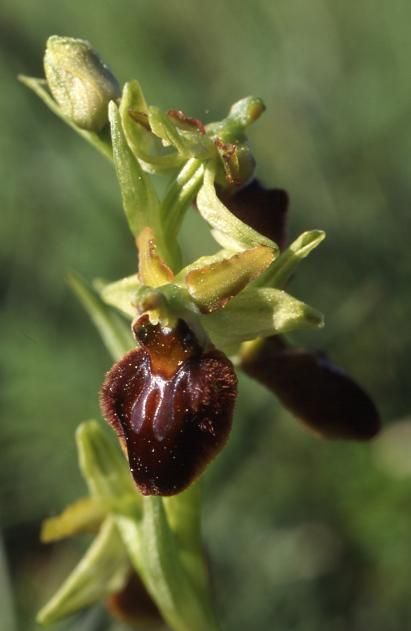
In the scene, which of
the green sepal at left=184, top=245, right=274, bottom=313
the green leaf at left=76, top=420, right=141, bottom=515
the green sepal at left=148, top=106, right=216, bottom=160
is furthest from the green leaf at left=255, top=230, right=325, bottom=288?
the green leaf at left=76, top=420, right=141, bottom=515

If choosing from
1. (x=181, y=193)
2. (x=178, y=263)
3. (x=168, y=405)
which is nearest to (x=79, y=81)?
(x=181, y=193)

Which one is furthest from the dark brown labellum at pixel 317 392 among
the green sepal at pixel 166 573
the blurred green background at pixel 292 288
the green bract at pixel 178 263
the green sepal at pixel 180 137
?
the blurred green background at pixel 292 288

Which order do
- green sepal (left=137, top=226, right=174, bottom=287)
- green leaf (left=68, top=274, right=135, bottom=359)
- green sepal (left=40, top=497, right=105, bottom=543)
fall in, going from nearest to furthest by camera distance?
green sepal (left=137, top=226, right=174, bottom=287) < green leaf (left=68, top=274, right=135, bottom=359) < green sepal (left=40, top=497, right=105, bottom=543)

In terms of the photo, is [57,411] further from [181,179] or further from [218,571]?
[181,179]

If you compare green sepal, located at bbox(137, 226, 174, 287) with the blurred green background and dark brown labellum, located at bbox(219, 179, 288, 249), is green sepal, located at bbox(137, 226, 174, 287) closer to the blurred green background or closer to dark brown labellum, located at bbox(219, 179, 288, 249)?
dark brown labellum, located at bbox(219, 179, 288, 249)

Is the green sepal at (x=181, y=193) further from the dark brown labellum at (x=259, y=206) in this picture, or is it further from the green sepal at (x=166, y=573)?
the green sepal at (x=166, y=573)

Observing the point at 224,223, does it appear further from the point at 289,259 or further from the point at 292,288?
the point at 292,288
